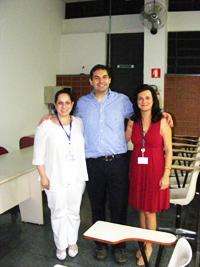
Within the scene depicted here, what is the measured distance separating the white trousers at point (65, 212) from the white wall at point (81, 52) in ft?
14.4

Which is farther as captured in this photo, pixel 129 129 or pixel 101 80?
pixel 129 129

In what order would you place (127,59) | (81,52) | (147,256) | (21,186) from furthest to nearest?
(81,52)
(127,59)
(21,186)
(147,256)

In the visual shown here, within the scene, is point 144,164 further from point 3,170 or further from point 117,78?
point 117,78

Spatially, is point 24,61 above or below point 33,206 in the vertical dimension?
above

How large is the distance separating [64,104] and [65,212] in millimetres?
892

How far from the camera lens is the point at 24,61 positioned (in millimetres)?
5500

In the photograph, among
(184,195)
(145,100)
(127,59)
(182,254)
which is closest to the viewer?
(182,254)

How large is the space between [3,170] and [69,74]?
4.11 meters

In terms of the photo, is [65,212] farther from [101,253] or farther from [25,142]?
[25,142]

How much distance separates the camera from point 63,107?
101 inches

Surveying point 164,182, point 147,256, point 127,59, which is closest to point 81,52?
point 127,59

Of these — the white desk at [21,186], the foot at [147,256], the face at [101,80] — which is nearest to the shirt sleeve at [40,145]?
the white desk at [21,186]

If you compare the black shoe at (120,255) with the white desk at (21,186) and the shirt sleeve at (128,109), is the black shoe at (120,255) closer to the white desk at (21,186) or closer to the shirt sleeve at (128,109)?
the white desk at (21,186)

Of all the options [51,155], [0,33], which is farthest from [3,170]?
[0,33]
